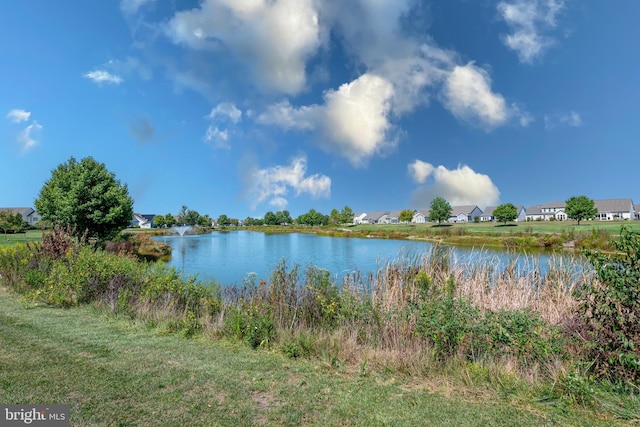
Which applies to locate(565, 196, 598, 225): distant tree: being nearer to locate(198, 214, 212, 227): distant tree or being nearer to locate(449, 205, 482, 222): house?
locate(449, 205, 482, 222): house

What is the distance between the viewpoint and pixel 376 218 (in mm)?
141000

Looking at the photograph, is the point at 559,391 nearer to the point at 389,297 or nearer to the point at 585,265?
the point at 389,297

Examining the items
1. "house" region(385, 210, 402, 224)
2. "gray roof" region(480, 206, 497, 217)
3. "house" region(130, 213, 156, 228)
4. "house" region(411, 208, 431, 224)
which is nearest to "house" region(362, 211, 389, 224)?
"house" region(385, 210, 402, 224)

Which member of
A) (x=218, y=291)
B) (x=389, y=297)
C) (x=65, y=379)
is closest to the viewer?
(x=65, y=379)

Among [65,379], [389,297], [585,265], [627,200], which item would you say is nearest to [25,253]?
[65,379]

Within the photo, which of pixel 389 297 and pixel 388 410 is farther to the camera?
pixel 389 297

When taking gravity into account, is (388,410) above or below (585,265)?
below

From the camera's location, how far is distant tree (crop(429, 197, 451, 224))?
9046cm

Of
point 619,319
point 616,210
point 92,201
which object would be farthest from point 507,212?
point 619,319

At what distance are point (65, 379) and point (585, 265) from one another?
1119cm

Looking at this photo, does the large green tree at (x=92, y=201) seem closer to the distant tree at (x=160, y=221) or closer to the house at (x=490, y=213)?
the distant tree at (x=160, y=221)

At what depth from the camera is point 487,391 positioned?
13.6 ft

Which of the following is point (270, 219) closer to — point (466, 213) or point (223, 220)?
point (223, 220)

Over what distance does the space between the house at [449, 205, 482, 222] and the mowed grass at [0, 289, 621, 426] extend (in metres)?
121
